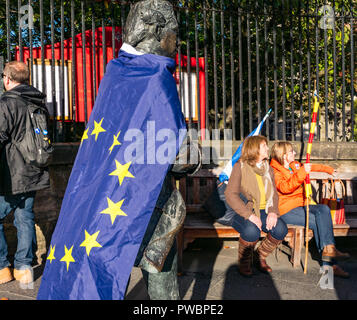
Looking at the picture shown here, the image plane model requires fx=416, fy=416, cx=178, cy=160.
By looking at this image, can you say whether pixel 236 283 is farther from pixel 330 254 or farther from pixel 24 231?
pixel 24 231

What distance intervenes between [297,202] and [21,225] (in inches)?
119

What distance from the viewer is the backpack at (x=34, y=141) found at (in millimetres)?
4027

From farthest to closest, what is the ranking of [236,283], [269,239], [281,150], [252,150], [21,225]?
[281,150]
[252,150]
[269,239]
[236,283]
[21,225]

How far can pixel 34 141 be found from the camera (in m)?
4.04

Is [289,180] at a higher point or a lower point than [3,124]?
lower

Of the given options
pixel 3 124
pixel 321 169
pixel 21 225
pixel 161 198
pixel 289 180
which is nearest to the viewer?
pixel 161 198

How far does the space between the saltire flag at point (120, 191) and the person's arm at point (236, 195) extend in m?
2.30

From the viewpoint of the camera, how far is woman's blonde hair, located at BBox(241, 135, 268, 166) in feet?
15.1

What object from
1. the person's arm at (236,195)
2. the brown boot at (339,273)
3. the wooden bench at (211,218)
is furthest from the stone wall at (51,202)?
the brown boot at (339,273)

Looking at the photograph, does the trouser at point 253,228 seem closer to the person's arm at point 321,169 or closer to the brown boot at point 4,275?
the person's arm at point 321,169

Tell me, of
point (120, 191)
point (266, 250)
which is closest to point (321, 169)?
point (266, 250)

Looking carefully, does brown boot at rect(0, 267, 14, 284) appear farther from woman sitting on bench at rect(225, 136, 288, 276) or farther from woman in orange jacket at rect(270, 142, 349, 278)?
woman in orange jacket at rect(270, 142, 349, 278)

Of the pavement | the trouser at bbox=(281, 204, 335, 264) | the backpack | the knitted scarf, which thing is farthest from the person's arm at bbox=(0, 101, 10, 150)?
the trouser at bbox=(281, 204, 335, 264)

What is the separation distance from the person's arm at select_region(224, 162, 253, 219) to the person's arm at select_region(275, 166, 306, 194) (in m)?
0.51
